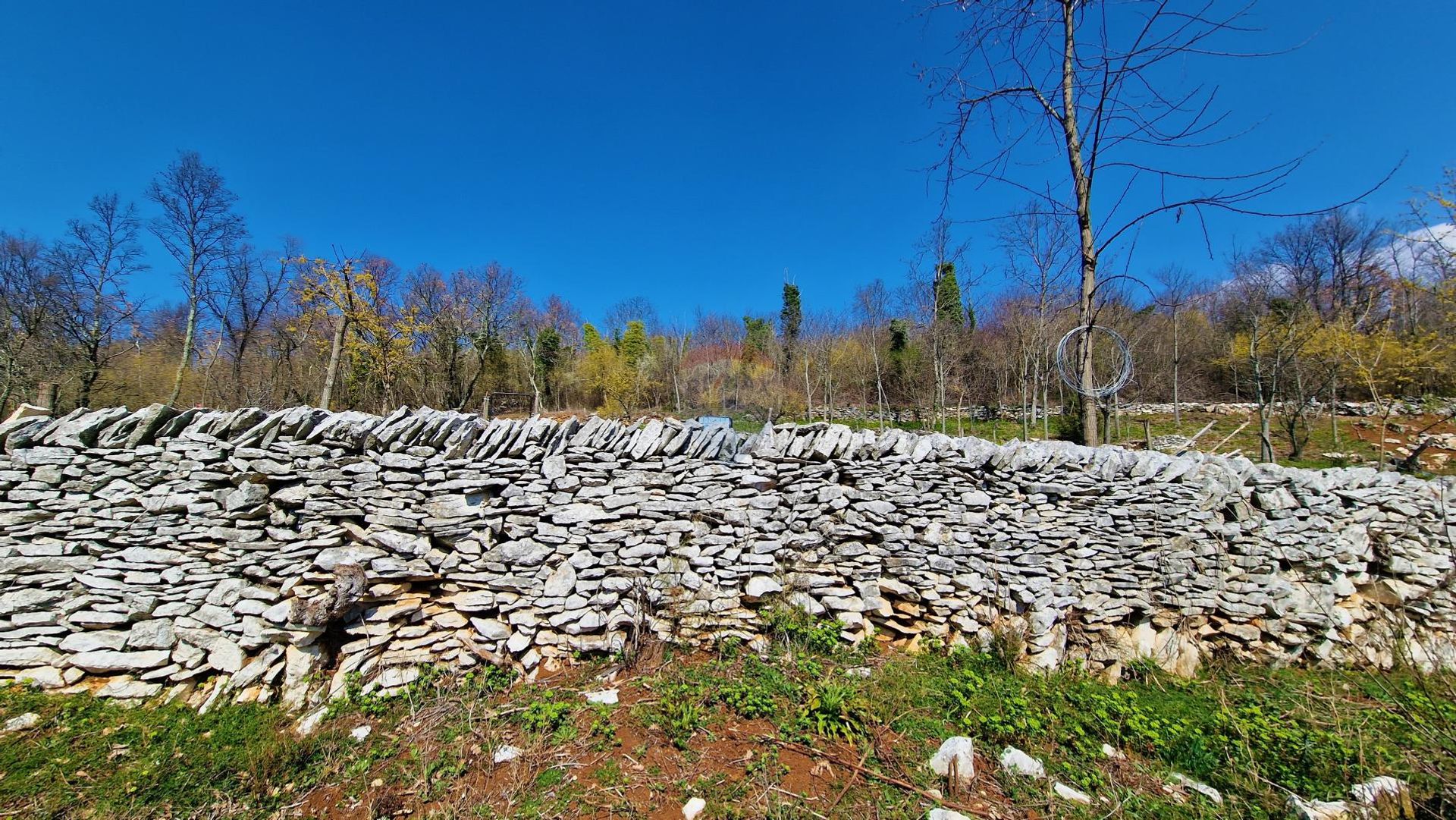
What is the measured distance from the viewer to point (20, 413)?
12.1 feet

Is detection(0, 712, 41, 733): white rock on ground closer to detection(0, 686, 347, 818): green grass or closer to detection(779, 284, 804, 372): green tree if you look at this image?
detection(0, 686, 347, 818): green grass

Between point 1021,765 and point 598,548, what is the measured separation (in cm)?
318

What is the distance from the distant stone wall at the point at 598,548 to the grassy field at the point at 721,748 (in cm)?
37

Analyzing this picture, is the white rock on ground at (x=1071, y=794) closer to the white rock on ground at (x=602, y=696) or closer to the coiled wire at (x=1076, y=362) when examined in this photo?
the white rock on ground at (x=602, y=696)

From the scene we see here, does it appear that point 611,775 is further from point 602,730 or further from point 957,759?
point 957,759

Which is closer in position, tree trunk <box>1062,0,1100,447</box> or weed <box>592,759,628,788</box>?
weed <box>592,759,628,788</box>

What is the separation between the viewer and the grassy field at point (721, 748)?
254 centimetres

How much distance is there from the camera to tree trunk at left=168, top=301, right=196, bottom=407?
16.8m

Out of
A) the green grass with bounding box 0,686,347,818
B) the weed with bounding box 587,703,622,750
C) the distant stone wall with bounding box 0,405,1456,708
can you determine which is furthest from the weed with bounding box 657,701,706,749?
the green grass with bounding box 0,686,347,818

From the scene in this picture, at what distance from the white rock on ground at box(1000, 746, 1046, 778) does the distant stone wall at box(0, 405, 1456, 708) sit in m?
1.44

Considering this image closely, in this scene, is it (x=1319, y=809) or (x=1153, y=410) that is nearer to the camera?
(x=1319, y=809)

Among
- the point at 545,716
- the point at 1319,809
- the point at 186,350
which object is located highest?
the point at 186,350

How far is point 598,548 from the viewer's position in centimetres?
401

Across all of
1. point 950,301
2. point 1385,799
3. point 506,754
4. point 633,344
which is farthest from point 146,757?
point 633,344
